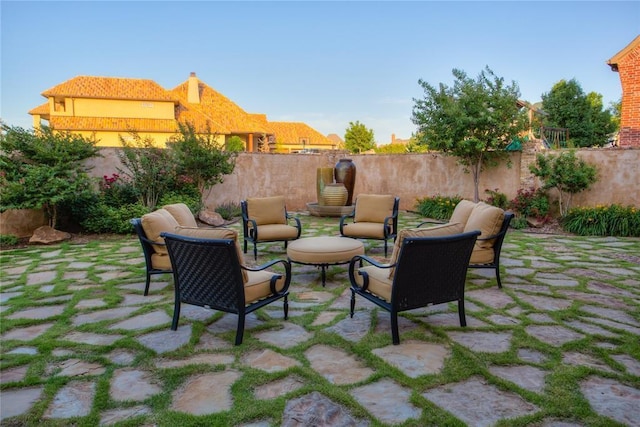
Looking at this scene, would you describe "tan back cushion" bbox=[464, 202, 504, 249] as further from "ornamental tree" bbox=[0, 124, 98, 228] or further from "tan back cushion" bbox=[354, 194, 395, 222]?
"ornamental tree" bbox=[0, 124, 98, 228]

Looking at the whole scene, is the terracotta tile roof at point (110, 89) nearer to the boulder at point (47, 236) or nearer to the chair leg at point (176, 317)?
the boulder at point (47, 236)

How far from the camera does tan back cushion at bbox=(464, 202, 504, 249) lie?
4.24 m

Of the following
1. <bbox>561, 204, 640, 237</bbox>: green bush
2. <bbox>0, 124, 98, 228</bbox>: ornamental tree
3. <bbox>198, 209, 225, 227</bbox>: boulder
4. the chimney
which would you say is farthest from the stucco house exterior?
the chimney

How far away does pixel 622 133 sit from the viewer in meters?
11.0

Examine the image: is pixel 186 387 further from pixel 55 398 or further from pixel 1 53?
pixel 1 53

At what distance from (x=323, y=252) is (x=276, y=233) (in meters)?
1.58

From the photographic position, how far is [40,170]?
7.13 meters

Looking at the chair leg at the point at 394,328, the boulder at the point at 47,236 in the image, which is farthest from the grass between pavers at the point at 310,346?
the boulder at the point at 47,236

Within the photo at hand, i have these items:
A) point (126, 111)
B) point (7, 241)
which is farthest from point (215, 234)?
point (126, 111)

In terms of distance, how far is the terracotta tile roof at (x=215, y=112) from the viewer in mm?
28250

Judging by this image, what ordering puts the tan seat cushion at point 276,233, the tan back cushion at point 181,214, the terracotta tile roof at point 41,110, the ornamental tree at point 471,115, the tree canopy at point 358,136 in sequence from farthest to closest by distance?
the tree canopy at point 358,136, the terracotta tile roof at point 41,110, the ornamental tree at point 471,115, the tan seat cushion at point 276,233, the tan back cushion at point 181,214

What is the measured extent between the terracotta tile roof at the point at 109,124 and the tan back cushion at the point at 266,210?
21.6 metres

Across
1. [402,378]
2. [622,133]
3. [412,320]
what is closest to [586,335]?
[412,320]

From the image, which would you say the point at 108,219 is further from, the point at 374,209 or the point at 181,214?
the point at 374,209
